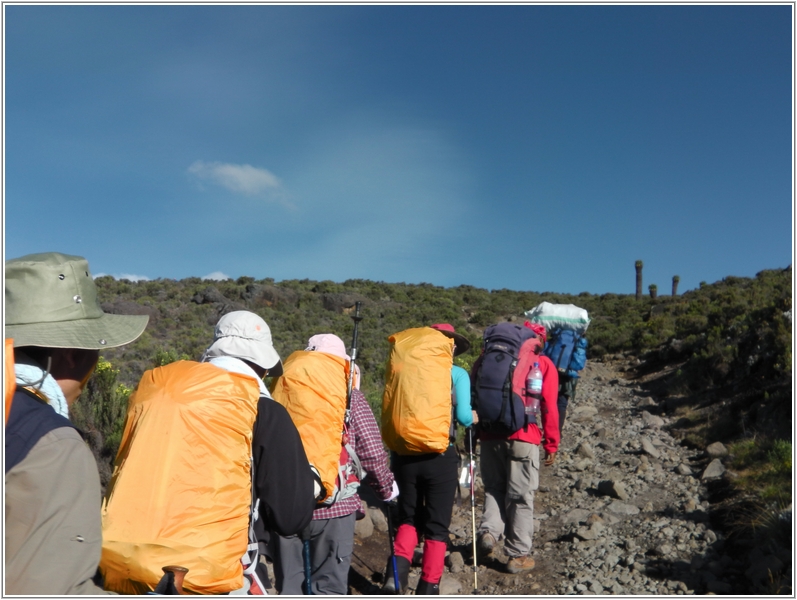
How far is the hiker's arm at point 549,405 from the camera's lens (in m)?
5.07

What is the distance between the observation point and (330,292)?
3578 centimetres

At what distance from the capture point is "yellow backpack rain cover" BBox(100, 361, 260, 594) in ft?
6.52

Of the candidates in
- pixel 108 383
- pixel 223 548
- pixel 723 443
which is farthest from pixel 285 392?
pixel 723 443

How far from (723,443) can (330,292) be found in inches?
1130

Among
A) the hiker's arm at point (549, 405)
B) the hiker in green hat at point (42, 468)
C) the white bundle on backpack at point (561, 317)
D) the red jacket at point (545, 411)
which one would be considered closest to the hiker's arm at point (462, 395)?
the red jacket at point (545, 411)

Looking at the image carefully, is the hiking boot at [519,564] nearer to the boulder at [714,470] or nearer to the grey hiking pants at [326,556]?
the grey hiking pants at [326,556]

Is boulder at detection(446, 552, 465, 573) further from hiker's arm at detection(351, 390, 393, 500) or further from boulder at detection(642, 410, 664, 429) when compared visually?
boulder at detection(642, 410, 664, 429)

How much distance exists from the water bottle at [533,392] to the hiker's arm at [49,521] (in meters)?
3.93

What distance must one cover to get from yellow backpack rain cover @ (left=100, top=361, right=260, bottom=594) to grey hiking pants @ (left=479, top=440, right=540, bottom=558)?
10.9 feet

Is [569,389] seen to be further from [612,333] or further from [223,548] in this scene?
[612,333]

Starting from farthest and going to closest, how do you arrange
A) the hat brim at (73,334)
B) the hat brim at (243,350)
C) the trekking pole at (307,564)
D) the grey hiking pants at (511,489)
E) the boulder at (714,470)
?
1. the boulder at (714,470)
2. the grey hiking pants at (511,489)
3. the trekking pole at (307,564)
4. the hat brim at (243,350)
5. the hat brim at (73,334)

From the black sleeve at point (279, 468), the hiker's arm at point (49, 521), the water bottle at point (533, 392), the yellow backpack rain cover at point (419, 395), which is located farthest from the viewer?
the water bottle at point (533, 392)

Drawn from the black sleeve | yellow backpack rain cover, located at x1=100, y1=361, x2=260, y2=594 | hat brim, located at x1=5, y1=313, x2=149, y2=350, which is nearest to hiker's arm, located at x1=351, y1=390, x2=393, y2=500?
the black sleeve

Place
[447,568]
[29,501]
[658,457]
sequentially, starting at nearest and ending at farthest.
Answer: [29,501] < [447,568] < [658,457]
